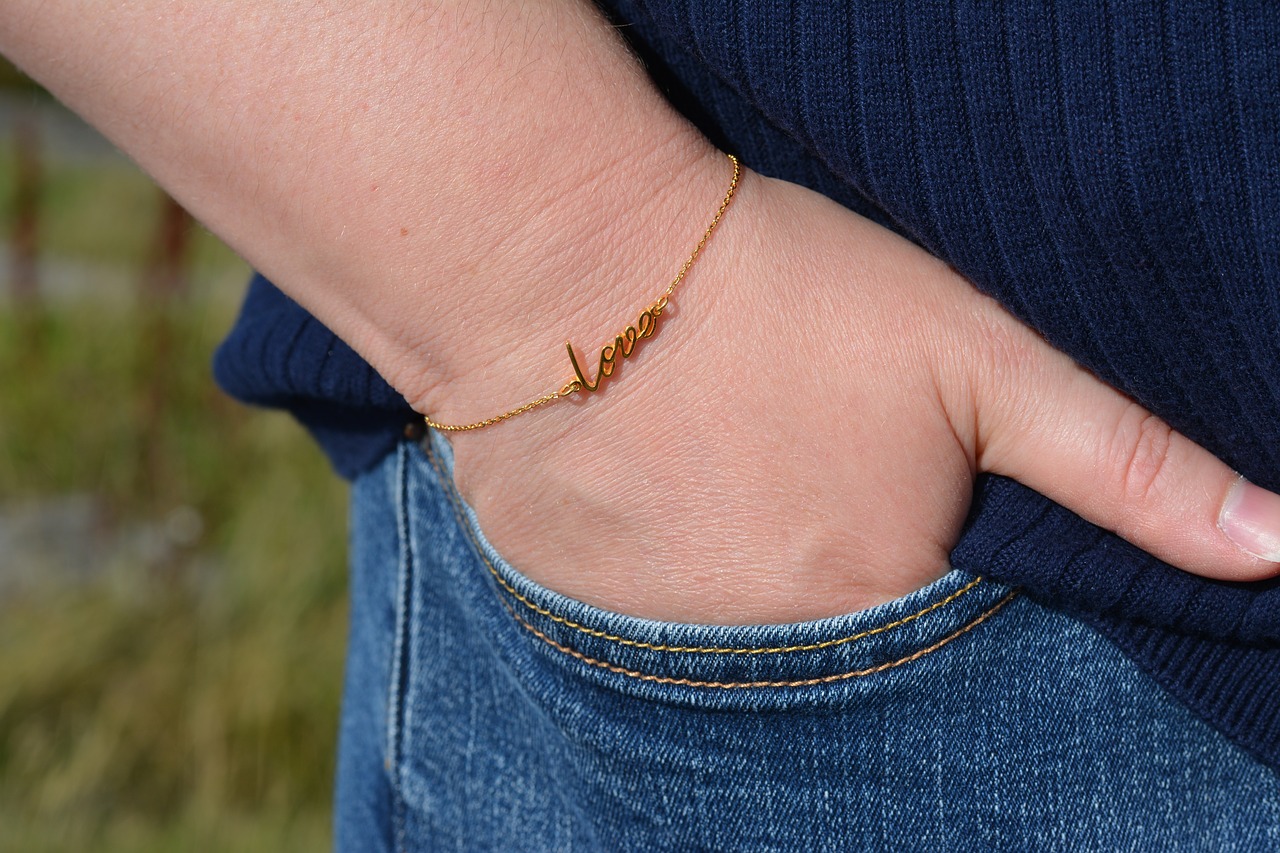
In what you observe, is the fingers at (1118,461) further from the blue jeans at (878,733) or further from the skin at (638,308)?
the blue jeans at (878,733)

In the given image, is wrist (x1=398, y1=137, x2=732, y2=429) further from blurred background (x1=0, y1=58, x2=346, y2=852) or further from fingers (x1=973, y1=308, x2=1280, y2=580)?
blurred background (x1=0, y1=58, x2=346, y2=852)

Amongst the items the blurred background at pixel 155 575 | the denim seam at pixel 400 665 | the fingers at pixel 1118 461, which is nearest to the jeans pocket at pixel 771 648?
the fingers at pixel 1118 461

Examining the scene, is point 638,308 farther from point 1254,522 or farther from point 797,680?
point 1254,522

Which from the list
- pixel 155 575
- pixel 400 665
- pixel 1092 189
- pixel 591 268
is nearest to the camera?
pixel 1092 189

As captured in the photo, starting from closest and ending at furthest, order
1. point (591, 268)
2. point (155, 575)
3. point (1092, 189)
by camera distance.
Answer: point (1092, 189), point (591, 268), point (155, 575)

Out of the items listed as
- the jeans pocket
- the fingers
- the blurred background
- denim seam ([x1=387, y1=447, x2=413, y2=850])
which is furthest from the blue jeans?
the blurred background

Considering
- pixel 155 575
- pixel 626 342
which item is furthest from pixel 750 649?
pixel 155 575
